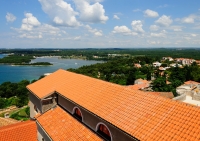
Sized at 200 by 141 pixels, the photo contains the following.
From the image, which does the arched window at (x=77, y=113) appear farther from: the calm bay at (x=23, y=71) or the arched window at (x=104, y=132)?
the calm bay at (x=23, y=71)

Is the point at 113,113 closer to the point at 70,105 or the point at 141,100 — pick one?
the point at 141,100

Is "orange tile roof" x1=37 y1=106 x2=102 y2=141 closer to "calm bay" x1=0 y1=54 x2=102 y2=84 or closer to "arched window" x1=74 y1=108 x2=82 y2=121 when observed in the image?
"arched window" x1=74 y1=108 x2=82 y2=121

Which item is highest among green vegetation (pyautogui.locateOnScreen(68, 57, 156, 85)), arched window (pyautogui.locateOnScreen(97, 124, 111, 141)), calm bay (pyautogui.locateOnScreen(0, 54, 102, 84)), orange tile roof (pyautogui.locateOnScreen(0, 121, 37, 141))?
arched window (pyautogui.locateOnScreen(97, 124, 111, 141))

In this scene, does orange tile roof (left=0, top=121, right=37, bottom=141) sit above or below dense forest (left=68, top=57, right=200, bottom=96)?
above

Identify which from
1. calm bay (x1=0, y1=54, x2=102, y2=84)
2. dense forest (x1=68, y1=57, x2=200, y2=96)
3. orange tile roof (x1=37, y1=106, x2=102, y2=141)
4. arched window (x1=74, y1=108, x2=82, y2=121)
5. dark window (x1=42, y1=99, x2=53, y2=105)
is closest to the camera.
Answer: orange tile roof (x1=37, y1=106, x2=102, y2=141)

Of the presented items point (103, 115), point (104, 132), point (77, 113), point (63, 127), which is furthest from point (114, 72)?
point (103, 115)

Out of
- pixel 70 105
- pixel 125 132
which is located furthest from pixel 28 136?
pixel 125 132

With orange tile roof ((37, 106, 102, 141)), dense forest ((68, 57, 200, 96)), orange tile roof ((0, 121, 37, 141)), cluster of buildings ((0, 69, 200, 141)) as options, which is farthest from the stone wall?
dense forest ((68, 57, 200, 96))
